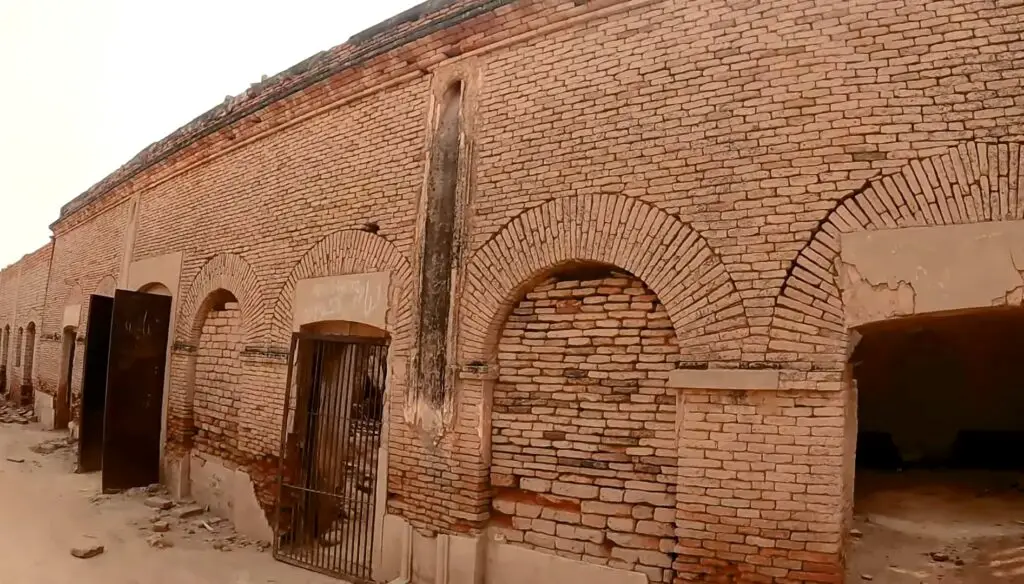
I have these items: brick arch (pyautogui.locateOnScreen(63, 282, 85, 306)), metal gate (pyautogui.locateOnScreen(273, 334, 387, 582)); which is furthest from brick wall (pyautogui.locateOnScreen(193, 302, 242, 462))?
brick arch (pyautogui.locateOnScreen(63, 282, 85, 306))

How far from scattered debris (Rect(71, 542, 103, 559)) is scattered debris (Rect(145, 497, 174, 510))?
141cm

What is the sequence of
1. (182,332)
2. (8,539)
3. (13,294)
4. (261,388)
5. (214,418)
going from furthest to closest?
(13,294) → (182,332) → (214,418) → (261,388) → (8,539)

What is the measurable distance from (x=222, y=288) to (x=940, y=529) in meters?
7.76

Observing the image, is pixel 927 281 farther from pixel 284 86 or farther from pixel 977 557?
pixel 284 86

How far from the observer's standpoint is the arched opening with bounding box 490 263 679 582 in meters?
4.00

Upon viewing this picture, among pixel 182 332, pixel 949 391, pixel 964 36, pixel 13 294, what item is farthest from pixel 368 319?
pixel 13 294

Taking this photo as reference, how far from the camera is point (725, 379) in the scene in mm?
3637

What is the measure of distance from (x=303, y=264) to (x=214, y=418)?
8.56 ft

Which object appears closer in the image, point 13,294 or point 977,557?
point 977,557

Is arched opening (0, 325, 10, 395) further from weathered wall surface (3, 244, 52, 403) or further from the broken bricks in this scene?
the broken bricks

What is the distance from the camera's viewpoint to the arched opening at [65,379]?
12.8 meters

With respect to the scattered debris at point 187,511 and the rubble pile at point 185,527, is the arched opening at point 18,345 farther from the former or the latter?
the scattered debris at point 187,511

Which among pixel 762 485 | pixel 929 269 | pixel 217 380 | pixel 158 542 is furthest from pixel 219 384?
pixel 929 269

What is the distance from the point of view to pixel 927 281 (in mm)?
3229
